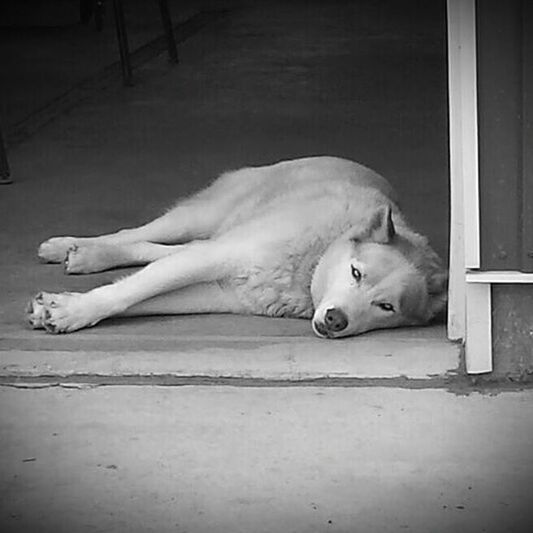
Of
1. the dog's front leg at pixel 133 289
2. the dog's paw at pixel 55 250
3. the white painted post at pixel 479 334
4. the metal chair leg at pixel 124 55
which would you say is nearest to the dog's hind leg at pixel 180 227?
the dog's paw at pixel 55 250

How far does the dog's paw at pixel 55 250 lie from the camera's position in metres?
5.48

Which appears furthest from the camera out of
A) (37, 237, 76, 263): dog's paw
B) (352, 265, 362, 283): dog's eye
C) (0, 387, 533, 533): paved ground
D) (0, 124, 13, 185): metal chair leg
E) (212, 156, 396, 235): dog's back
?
(0, 124, 13, 185): metal chair leg

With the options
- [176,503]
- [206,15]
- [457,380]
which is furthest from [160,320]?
[206,15]

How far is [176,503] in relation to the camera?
3.31 m

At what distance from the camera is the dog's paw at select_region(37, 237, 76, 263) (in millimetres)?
5484

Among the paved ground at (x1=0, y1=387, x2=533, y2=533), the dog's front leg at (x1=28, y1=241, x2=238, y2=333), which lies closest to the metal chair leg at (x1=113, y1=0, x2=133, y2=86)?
the dog's front leg at (x1=28, y1=241, x2=238, y2=333)

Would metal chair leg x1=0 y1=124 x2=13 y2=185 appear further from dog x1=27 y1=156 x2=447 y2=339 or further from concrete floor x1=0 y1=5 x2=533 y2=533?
dog x1=27 y1=156 x2=447 y2=339

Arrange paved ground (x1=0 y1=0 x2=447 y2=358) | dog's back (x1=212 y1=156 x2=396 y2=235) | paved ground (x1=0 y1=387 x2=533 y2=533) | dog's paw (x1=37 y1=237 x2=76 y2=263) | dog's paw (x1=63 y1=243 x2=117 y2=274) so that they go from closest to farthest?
paved ground (x1=0 y1=387 x2=533 y2=533), dog's back (x1=212 y1=156 x2=396 y2=235), dog's paw (x1=63 y1=243 x2=117 y2=274), dog's paw (x1=37 y1=237 x2=76 y2=263), paved ground (x1=0 y1=0 x2=447 y2=358)

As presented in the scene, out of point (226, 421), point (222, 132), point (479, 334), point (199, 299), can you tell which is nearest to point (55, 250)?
point (199, 299)

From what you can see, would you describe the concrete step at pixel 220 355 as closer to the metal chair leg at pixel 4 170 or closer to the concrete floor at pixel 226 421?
the concrete floor at pixel 226 421

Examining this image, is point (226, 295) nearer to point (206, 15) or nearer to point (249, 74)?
point (249, 74)

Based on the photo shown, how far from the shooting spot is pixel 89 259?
5316mm

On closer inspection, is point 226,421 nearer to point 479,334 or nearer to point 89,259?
point 479,334

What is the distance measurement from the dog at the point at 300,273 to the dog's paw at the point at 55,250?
172 mm
